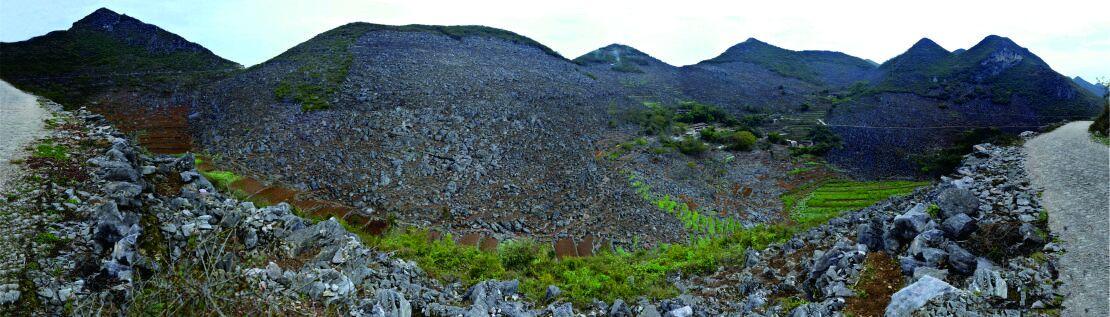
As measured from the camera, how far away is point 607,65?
46.6m

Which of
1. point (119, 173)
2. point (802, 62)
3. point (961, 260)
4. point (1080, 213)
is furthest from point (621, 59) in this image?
point (119, 173)

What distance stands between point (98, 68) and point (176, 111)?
920 centimetres

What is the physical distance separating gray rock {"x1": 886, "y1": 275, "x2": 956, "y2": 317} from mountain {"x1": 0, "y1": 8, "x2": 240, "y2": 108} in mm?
21586

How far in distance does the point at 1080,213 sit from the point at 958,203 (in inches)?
56.8

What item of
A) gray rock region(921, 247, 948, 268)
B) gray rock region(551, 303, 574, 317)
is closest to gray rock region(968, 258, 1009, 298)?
gray rock region(921, 247, 948, 268)

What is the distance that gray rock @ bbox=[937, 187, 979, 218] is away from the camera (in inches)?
304

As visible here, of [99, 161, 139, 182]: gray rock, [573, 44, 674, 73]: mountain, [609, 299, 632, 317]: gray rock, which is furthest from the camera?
[573, 44, 674, 73]: mountain

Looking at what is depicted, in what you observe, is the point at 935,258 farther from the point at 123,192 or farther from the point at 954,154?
the point at 954,154

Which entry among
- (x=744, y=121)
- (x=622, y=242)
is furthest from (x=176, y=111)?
(x=744, y=121)

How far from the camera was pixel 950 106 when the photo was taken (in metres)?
32.2

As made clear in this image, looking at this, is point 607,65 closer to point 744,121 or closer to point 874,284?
point 744,121

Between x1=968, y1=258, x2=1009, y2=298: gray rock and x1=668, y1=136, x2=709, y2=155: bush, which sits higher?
x1=668, y1=136, x2=709, y2=155: bush

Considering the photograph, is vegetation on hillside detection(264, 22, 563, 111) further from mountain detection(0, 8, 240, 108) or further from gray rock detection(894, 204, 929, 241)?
gray rock detection(894, 204, 929, 241)

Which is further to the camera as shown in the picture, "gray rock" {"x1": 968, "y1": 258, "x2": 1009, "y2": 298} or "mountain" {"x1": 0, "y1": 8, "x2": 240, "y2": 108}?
"mountain" {"x1": 0, "y1": 8, "x2": 240, "y2": 108}
